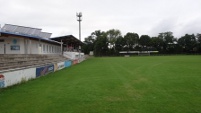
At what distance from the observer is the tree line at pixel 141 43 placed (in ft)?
351

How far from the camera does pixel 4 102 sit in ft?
26.0

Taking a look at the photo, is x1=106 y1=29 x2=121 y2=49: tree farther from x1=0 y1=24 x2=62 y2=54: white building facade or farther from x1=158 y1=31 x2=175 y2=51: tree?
x1=0 y1=24 x2=62 y2=54: white building facade

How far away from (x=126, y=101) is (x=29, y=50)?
69.7ft

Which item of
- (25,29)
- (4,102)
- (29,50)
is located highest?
(25,29)

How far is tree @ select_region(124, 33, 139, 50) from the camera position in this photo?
361ft

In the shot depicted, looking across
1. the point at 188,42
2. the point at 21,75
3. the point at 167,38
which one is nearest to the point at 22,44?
the point at 21,75

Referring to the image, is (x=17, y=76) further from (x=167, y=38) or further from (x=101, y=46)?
(x=167, y=38)

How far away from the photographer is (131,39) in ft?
363

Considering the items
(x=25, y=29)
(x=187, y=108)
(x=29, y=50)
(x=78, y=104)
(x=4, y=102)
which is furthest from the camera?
(x=25, y=29)

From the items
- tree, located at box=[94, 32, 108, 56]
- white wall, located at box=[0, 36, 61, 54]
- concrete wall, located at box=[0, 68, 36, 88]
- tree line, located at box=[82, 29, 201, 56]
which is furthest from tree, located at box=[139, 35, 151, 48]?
concrete wall, located at box=[0, 68, 36, 88]

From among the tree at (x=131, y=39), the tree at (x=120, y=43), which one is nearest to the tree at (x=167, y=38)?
the tree at (x=131, y=39)

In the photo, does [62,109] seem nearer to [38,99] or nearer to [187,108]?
[38,99]

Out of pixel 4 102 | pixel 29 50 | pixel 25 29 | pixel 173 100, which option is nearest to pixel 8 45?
pixel 29 50

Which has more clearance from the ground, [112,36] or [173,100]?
[112,36]
